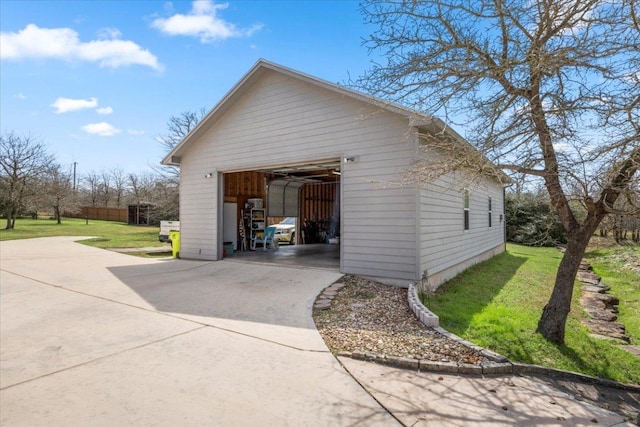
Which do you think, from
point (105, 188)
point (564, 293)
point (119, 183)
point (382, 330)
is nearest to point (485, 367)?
point (382, 330)

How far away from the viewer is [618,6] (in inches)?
147

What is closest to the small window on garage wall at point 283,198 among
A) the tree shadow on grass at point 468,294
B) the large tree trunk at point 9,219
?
the tree shadow on grass at point 468,294

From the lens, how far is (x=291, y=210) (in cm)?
1461

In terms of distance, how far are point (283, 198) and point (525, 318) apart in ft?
32.1

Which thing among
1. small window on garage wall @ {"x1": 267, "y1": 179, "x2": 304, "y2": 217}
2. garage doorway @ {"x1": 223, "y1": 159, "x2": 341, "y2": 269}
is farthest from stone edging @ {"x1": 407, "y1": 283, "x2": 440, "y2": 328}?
small window on garage wall @ {"x1": 267, "y1": 179, "x2": 304, "y2": 217}

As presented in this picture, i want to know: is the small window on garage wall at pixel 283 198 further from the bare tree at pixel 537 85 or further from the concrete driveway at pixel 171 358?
the bare tree at pixel 537 85

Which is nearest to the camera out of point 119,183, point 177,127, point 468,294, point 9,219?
point 468,294

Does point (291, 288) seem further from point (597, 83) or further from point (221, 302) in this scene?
point (597, 83)

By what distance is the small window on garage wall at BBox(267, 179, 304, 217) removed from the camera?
1348cm

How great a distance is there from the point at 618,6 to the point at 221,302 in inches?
251

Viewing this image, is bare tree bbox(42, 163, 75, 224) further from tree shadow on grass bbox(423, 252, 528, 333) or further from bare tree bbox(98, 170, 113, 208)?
tree shadow on grass bbox(423, 252, 528, 333)

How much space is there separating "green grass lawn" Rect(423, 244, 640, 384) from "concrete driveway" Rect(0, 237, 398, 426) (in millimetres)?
2325

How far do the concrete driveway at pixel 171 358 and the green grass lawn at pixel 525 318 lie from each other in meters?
2.33

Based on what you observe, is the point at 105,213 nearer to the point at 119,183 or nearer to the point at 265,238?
the point at 119,183
